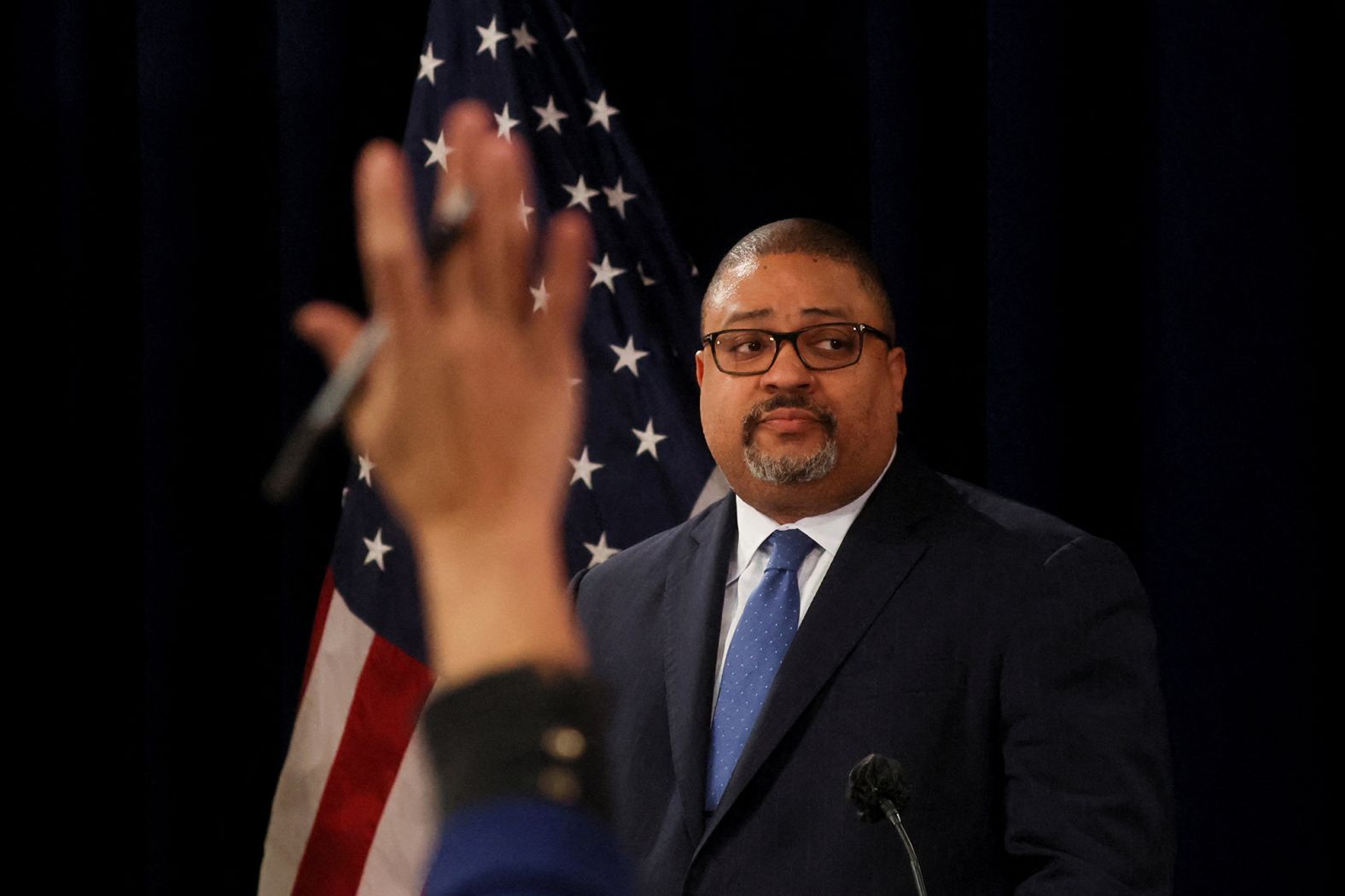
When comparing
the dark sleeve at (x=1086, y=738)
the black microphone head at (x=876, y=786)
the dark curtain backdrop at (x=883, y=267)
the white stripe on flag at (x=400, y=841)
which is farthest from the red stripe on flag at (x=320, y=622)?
the black microphone head at (x=876, y=786)

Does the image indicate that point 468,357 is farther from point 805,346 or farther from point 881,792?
point 805,346

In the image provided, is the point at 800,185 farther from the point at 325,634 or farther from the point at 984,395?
the point at 325,634

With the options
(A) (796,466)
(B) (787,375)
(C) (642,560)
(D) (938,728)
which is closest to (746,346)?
(B) (787,375)

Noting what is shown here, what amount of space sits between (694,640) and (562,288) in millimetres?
1133

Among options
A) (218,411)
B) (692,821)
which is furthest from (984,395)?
(218,411)

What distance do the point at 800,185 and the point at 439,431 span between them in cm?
217

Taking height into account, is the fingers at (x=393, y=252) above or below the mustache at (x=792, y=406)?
above

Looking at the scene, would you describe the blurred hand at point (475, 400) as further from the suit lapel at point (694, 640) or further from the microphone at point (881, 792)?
the suit lapel at point (694, 640)

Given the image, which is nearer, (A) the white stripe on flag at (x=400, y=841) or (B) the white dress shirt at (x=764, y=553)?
(B) the white dress shirt at (x=764, y=553)

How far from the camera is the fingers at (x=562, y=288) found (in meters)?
0.59

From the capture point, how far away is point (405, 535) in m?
2.54

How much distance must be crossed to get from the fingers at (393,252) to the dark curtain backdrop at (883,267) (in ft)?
5.56

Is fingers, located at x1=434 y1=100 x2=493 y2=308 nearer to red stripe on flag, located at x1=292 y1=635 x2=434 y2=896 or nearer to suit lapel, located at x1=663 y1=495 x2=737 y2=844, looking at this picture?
suit lapel, located at x1=663 y1=495 x2=737 y2=844

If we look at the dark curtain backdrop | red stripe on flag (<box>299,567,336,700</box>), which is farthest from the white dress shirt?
red stripe on flag (<box>299,567,336,700</box>)
